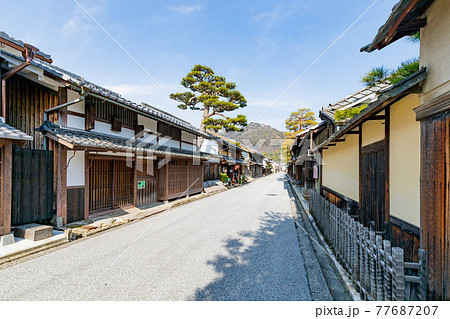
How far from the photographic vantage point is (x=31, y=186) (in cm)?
589

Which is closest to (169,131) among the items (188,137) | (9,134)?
(188,137)

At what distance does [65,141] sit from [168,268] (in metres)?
4.86

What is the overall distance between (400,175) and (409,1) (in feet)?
8.89

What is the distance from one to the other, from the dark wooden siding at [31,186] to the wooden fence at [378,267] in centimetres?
818

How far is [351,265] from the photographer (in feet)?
12.4

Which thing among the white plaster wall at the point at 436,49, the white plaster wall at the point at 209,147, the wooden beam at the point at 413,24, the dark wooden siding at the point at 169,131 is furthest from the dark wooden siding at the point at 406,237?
the white plaster wall at the point at 209,147

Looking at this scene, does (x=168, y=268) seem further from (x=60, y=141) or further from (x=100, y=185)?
(x=100, y=185)

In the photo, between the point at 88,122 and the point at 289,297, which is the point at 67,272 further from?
the point at 88,122

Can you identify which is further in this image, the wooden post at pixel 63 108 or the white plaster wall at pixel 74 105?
the white plaster wall at pixel 74 105

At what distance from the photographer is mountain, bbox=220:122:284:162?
9524 cm

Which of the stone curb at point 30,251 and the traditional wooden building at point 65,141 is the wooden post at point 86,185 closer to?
the traditional wooden building at point 65,141

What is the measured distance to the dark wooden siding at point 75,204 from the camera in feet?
22.1

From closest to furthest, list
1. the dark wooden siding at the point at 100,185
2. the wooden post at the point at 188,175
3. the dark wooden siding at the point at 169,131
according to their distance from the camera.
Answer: the dark wooden siding at the point at 100,185
the dark wooden siding at the point at 169,131
the wooden post at the point at 188,175

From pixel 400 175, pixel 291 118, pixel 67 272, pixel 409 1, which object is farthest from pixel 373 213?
pixel 291 118
